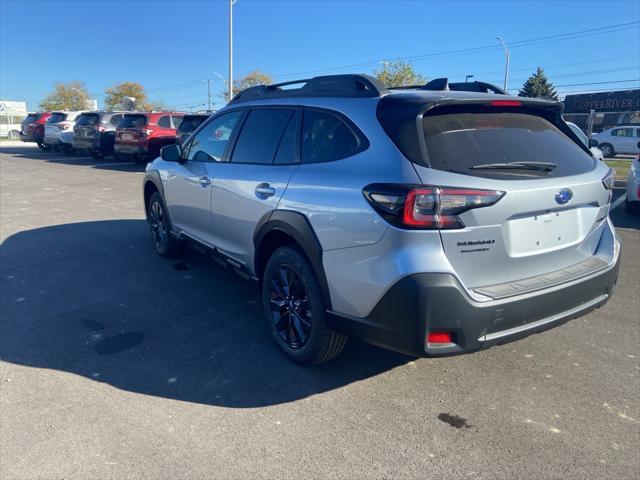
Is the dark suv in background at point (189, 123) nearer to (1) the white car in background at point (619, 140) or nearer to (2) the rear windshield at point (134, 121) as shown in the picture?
(2) the rear windshield at point (134, 121)

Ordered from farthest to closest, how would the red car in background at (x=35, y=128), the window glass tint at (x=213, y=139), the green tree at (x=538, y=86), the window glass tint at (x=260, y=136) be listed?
the green tree at (x=538, y=86) < the red car in background at (x=35, y=128) < the window glass tint at (x=213, y=139) < the window glass tint at (x=260, y=136)

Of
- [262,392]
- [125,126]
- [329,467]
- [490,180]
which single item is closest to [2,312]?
[262,392]

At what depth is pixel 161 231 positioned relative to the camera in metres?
5.80

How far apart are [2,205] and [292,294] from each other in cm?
815

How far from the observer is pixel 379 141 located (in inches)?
108

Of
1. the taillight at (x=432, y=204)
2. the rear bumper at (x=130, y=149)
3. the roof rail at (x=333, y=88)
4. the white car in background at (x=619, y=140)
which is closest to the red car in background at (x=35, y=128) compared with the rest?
the rear bumper at (x=130, y=149)

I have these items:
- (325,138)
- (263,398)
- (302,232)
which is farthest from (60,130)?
(263,398)

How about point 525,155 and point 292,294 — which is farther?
point 292,294

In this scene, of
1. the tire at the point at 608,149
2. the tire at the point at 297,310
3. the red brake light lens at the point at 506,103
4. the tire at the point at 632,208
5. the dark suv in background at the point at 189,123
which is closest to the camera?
the red brake light lens at the point at 506,103

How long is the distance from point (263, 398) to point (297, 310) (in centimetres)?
61

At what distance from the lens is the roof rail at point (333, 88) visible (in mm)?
3080

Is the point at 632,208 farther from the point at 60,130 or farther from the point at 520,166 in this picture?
the point at 60,130

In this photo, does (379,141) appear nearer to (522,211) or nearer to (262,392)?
(522,211)

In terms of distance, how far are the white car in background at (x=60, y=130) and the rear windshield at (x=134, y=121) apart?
620 cm
